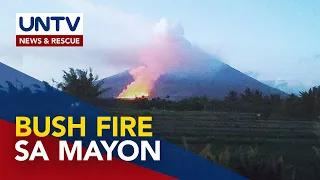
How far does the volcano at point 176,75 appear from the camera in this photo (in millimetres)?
3996

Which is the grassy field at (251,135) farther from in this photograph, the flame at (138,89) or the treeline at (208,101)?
the flame at (138,89)

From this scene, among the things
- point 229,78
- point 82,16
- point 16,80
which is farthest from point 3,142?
point 229,78

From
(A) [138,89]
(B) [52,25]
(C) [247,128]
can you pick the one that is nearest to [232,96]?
(C) [247,128]

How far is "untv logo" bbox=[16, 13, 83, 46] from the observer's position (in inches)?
153

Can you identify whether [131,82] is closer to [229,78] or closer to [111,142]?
[111,142]

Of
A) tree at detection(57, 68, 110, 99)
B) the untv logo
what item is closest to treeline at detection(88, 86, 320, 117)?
tree at detection(57, 68, 110, 99)

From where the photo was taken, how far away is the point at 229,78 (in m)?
4.07

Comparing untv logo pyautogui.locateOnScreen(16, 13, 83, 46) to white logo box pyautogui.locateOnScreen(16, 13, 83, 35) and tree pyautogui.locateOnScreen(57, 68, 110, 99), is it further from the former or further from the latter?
tree pyautogui.locateOnScreen(57, 68, 110, 99)

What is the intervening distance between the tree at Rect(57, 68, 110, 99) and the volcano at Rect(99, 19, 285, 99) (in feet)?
0.24

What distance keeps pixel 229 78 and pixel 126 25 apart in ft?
2.63

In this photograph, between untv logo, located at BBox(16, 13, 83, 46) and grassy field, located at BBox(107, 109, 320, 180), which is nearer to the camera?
untv logo, located at BBox(16, 13, 83, 46)

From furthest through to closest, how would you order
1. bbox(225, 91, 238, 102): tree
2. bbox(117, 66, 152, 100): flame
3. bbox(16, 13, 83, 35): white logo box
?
bbox(225, 91, 238, 102): tree, bbox(117, 66, 152, 100): flame, bbox(16, 13, 83, 35): white logo box

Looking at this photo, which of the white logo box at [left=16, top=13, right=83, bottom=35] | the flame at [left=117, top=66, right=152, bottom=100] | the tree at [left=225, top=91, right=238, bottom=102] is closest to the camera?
the white logo box at [left=16, top=13, right=83, bottom=35]

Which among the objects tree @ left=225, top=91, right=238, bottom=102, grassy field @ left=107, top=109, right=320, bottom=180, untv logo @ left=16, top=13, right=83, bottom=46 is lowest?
grassy field @ left=107, top=109, right=320, bottom=180
